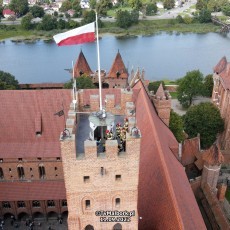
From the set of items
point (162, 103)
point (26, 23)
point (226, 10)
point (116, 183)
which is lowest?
point (26, 23)

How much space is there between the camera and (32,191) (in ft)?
123

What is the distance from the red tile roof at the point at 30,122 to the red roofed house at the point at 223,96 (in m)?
25.6

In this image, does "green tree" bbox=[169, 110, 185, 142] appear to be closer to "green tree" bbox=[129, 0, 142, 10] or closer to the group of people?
the group of people

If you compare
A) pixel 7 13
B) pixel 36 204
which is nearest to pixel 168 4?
pixel 7 13

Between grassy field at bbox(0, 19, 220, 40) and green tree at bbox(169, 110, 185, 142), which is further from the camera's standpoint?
grassy field at bbox(0, 19, 220, 40)

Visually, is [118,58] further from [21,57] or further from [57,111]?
[21,57]

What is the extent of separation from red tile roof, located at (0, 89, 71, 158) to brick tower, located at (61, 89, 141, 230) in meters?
15.9

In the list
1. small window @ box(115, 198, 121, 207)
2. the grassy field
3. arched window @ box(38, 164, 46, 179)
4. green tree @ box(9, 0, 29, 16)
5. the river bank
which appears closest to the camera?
small window @ box(115, 198, 121, 207)

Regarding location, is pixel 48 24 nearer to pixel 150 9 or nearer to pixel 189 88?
pixel 150 9

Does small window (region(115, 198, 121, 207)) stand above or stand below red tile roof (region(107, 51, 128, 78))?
above

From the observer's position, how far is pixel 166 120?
131 ft

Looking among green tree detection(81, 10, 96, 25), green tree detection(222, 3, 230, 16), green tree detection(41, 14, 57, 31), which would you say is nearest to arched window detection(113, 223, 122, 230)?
green tree detection(81, 10, 96, 25)

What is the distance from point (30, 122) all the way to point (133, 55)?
76304mm

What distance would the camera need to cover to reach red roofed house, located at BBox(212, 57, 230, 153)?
5078 centimetres
